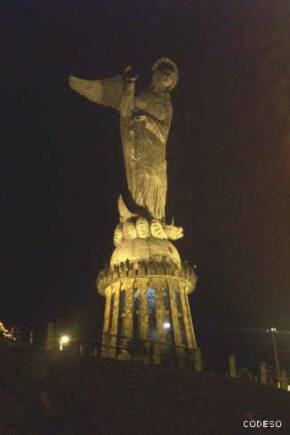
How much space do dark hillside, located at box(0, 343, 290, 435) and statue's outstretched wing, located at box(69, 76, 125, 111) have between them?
23702mm

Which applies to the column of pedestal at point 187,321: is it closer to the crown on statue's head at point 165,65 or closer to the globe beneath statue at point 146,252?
the globe beneath statue at point 146,252

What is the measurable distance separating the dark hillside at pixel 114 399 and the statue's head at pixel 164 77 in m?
24.5

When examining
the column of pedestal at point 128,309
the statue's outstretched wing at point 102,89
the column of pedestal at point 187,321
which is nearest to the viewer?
the column of pedestal at point 128,309

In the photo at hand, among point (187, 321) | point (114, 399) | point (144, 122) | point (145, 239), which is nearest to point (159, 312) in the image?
point (187, 321)

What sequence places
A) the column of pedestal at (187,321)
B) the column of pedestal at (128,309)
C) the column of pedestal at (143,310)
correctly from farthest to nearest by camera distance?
the column of pedestal at (187,321)
the column of pedestal at (128,309)
the column of pedestal at (143,310)

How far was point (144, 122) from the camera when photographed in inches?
1513

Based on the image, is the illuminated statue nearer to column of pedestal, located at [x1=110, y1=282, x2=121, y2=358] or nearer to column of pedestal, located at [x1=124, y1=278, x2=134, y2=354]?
column of pedestal, located at [x1=124, y1=278, x2=134, y2=354]

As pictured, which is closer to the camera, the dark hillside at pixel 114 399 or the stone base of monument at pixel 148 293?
the dark hillside at pixel 114 399

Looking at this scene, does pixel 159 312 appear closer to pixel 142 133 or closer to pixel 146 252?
pixel 146 252

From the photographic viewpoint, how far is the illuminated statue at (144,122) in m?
37.4

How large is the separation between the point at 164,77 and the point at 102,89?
→ 4.42 meters

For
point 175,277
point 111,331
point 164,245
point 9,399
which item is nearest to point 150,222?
point 164,245

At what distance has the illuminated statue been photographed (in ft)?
123

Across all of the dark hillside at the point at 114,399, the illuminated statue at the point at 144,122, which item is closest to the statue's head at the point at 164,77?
the illuminated statue at the point at 144,122
